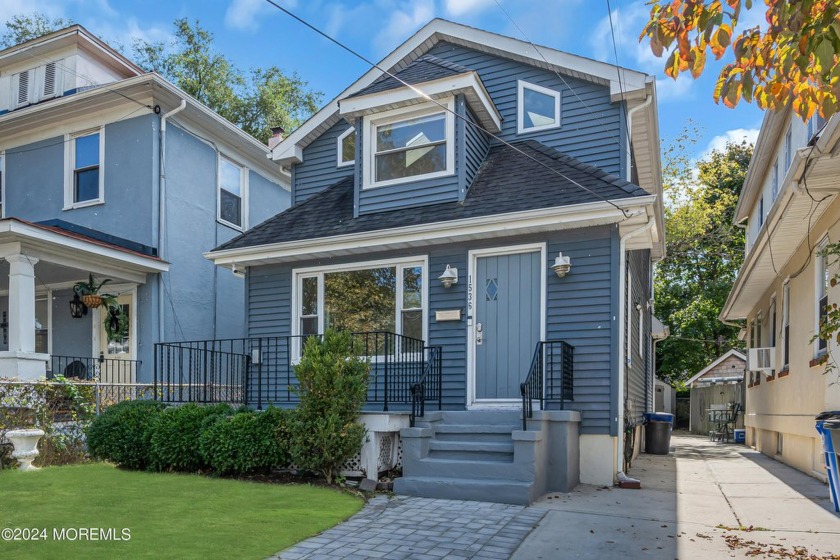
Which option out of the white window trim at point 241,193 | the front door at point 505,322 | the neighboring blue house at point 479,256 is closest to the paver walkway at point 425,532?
the neighboring blue house at point 479,256

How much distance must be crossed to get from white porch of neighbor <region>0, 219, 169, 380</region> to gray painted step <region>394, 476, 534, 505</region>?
6.47m

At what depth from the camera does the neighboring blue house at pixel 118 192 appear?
468 inches

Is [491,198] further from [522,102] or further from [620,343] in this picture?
[620,343]

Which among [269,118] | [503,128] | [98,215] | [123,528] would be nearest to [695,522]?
[123,528]

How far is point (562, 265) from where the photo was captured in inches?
314

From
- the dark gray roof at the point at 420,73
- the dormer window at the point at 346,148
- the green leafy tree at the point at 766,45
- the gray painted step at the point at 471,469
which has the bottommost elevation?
the gray painted step at the point at 471,469

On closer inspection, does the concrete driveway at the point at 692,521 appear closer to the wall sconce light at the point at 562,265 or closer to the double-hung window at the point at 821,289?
the double-hung window at the point at 821,289

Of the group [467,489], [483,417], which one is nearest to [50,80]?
[483,417]

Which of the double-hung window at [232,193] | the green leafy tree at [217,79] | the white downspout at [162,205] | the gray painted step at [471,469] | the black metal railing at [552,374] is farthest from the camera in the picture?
the green leafy tree at [217,79]

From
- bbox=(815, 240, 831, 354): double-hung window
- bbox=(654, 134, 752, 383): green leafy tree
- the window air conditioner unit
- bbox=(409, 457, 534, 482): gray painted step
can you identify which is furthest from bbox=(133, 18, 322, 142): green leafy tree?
bbox=(815, 240, 831, 354): double-hung window

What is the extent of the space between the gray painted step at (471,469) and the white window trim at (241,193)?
8268mm

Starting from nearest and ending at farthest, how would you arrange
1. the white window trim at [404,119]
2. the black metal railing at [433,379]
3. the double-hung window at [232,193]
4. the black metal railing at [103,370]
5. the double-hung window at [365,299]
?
the black metal railing at [433,379] < the double-hung window at [365,299] < the white window trim at [404,119] < the black metal railing at [103,370] < the double-hung window at [232,193]

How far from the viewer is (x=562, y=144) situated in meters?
9.48

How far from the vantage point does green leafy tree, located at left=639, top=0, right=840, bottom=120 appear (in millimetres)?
2910
